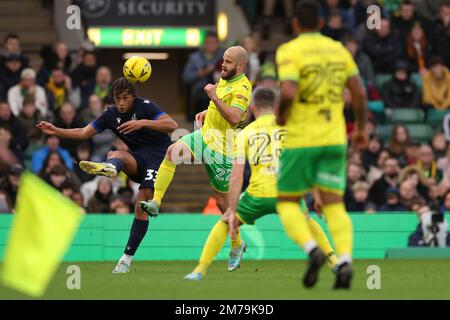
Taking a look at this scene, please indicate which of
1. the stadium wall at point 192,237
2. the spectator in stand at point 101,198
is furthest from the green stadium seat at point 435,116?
the spectator in stand at point 101,198

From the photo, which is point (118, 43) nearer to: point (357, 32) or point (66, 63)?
point (66, 63)

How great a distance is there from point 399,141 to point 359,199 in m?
2.41

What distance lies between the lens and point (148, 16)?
86.9 ft

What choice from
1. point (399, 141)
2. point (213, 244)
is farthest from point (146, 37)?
point (213, 244)

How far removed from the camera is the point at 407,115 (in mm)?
26000

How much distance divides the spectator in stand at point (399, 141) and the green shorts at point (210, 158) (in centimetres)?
846

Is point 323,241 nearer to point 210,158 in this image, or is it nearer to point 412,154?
point 210,158

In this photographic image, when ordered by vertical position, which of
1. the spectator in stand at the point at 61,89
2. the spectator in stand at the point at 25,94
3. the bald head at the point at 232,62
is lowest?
the bald head at the point at 232,62

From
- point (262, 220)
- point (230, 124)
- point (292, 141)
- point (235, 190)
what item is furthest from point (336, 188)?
point (262, 220)

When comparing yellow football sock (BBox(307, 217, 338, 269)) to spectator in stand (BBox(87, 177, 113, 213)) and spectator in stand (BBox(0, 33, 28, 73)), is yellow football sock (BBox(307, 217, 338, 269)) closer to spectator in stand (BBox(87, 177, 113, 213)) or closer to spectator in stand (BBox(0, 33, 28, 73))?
spectator in stand (BBox(87, 177, 113, 213))

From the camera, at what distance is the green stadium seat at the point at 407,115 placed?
25.9m

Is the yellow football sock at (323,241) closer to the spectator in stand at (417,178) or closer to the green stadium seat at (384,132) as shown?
the spectator in stand at (417,178)

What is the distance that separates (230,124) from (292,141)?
3.66 meters

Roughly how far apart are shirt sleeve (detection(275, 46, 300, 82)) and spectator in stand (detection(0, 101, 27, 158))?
1144 cm
